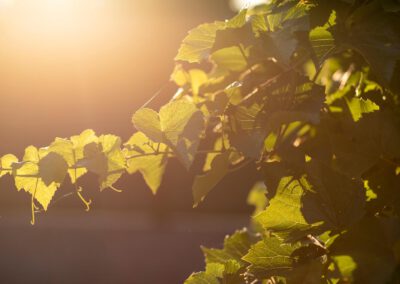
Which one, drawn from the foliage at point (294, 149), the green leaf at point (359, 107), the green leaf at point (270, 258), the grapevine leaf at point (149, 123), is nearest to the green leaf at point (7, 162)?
the foliage at point (294, 149)

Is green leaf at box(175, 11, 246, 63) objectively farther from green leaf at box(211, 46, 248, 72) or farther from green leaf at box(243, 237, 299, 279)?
green leaf at box(243, 237, 299, 279)

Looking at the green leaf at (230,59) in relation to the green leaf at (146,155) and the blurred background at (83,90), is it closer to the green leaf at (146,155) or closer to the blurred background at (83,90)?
the green leaf at (146,155)

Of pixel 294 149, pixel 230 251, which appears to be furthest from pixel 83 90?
pixel 294 149

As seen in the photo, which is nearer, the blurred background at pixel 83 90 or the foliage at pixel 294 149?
the foliage at pixel 294 149

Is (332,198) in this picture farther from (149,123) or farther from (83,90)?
(83,90)

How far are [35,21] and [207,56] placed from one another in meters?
4.80

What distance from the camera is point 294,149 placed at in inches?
22.8

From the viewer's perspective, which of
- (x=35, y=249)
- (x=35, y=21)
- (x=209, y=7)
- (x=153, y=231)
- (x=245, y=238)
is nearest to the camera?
(x=245, y=238)

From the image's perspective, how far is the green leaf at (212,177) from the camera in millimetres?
580

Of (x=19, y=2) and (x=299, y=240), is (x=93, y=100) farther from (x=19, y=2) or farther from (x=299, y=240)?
(x=299, y=240)

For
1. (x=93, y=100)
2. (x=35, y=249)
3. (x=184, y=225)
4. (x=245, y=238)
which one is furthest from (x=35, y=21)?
(x=245, y=238)

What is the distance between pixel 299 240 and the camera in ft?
1.72

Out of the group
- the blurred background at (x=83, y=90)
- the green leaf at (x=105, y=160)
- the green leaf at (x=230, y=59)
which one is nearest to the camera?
the green leaf at (x=105, y=160)

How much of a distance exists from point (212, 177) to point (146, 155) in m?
0.07
